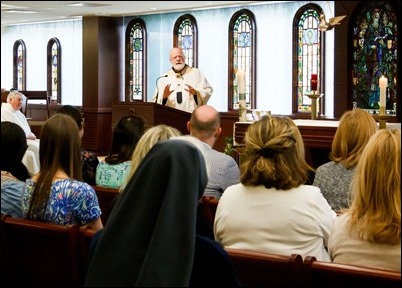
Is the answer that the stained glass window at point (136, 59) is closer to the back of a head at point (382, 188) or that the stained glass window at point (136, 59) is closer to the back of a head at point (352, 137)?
the back of a head at point (352, 137)

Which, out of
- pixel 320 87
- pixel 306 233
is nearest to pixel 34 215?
pixel 306 233

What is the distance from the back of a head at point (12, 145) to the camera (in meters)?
2.70

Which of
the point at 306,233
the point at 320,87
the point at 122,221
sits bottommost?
the point at 306,233

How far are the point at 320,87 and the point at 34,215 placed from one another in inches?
326

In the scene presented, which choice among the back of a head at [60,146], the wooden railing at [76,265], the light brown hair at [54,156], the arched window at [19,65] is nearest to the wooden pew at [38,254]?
the wooden railing at [76,265]

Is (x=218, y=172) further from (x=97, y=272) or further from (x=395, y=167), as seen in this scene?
(x=97, y=272)

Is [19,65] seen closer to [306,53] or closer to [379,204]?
[306,53]

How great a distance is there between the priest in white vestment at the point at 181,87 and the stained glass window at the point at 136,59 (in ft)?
13.5

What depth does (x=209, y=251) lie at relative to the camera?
172cm

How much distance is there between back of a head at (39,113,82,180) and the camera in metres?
2.95

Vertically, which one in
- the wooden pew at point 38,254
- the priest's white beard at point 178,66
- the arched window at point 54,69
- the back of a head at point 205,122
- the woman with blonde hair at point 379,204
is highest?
the arched window at point 54,69

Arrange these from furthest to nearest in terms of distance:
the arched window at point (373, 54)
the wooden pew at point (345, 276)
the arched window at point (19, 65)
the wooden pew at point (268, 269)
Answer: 1. the arched window at point (19, 65)
2. the arched window at point (373, 54)
3. the wooden pew at point (268, 269)
4. the wooden pew at point (345, 276)

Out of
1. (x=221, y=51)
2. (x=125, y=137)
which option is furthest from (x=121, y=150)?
(x=221, y=51)

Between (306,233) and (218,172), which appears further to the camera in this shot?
(218,172)
